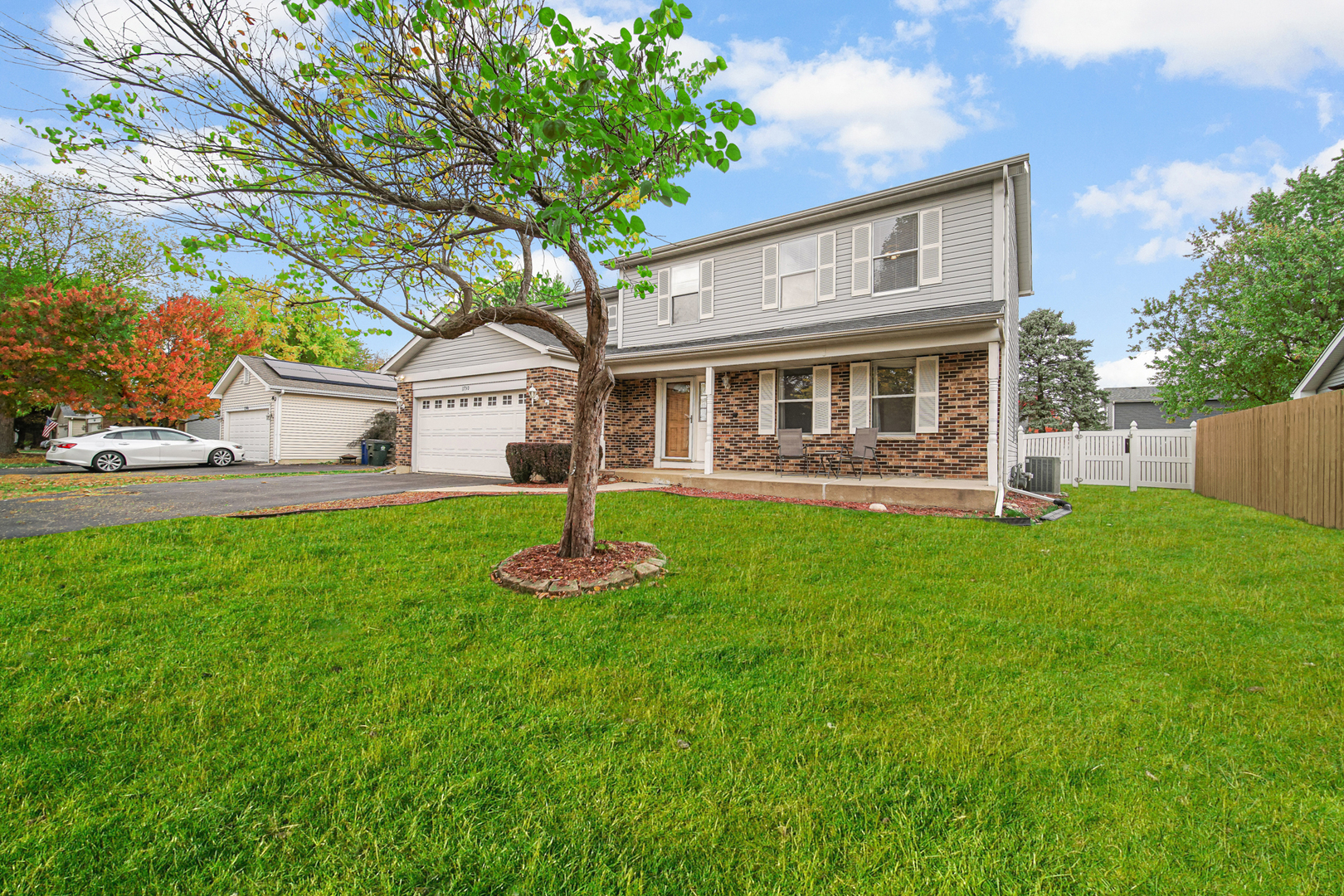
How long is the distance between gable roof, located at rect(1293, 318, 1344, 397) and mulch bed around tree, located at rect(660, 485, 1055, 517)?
5.71 meters

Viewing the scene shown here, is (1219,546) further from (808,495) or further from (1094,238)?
(1094,238)

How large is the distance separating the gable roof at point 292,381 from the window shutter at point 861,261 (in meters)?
16.4

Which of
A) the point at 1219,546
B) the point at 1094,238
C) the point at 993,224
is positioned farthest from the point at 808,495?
the point at 1094,238

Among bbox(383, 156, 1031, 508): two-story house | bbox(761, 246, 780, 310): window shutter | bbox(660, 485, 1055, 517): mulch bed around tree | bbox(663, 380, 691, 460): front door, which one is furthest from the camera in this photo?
bbox(663, 380, 691, 460): front door

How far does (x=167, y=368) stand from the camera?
19797mm

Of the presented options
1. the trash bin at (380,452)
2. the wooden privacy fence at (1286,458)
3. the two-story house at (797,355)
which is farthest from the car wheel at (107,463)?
the wooden privacy fence at (1286,458)

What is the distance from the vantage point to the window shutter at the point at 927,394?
33.7ft

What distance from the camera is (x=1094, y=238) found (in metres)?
16.1

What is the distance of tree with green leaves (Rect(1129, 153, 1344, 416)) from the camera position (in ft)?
51.2

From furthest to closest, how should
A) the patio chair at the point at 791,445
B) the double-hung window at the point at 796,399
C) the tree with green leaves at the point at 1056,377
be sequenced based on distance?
the tree with green leaves at the point at 1056,377 → the double-hung window at the point at 796,399 → the patio chair at the point at 791,445

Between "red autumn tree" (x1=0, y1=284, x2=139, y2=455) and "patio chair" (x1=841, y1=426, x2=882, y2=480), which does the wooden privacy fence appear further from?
"red autumn tree" (x1=0, y1=284, x2=139, y2=455)

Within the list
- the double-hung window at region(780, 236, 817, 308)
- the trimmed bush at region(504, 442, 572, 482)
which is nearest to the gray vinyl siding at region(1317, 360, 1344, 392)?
the double-hung window at region(780, 236, 817, 308)

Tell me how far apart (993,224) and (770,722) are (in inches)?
416

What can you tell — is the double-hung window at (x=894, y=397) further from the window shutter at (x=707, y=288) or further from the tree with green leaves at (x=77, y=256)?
the tree with green leaves at (x=77, y=256)
